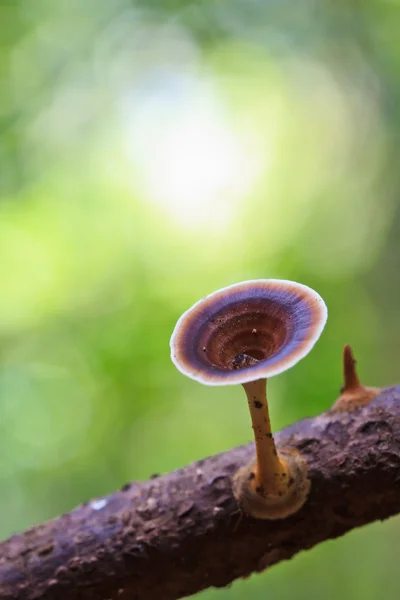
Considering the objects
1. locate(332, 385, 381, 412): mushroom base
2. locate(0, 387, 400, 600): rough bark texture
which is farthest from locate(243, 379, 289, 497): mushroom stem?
locate(332, 385, 381, 412): mushroom base

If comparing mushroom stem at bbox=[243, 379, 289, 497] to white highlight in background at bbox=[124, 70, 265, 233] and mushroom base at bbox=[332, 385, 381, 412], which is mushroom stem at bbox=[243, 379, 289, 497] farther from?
white highlight in background at bbox=[124, 70, 265, 233]

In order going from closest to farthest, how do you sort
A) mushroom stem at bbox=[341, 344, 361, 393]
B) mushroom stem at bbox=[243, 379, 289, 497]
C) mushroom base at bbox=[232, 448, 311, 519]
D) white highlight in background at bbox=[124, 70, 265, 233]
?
mushroom stem at bbox=[243, 379, 289, 497], mushroom base at bbox=[232, 448, 311, 519], mushroom stem at bbox=[341, 344, 361, 393], white highlight in background at bbox=[124, 70, 265, 233]

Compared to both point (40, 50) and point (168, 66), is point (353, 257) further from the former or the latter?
point (40, 50)

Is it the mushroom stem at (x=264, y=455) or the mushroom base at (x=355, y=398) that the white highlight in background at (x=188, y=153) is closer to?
the mushroom base at (x=355, y=398)

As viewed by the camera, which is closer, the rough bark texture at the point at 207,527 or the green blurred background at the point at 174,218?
the rough bark texture at the point at 207,527

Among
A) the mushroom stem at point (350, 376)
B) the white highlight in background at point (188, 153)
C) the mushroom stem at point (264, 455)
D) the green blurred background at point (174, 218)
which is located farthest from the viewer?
the white highlight in background at point (188, 153)

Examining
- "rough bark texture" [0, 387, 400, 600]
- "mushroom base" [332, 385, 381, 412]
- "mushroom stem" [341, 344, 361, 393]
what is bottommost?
"rough bark texture" [0, 387, 400, 600]

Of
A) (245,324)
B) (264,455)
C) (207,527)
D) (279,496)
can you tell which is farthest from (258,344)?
(207,527)

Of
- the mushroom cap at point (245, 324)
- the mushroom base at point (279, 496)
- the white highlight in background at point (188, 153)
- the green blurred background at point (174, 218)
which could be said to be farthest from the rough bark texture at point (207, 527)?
the white highlight in background at point (188, 153)
